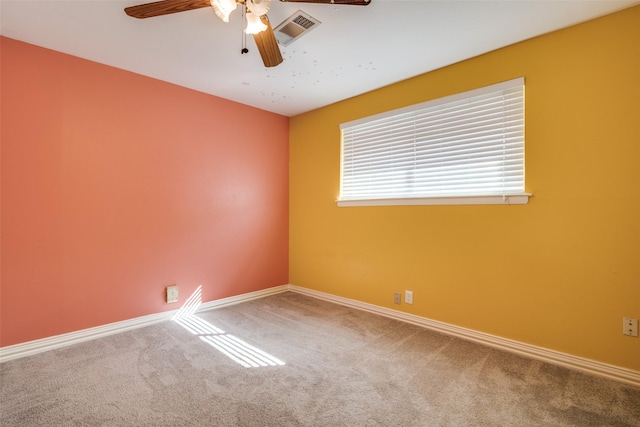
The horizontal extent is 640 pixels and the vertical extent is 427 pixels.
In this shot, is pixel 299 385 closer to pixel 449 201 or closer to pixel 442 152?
pixel 449 201

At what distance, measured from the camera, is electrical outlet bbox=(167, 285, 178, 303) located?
2.95 metres

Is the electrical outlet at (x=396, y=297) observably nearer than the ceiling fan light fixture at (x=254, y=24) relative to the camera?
No

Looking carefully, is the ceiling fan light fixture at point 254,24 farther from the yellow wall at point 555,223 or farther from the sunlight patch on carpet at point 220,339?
the sunlight patch on carpet at point 220,339

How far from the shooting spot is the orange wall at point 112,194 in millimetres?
2232

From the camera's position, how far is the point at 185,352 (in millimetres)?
2268

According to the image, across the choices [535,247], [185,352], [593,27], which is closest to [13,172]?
[185,352]

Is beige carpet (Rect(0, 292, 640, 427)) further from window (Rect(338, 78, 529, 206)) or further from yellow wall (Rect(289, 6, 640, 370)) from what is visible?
window (Rect(338, 78, 529, 206))

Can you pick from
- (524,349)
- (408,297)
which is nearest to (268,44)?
(408,297)

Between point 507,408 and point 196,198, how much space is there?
304 centimetres

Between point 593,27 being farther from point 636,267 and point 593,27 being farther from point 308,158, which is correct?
point 308,158

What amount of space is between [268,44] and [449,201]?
6.16ft

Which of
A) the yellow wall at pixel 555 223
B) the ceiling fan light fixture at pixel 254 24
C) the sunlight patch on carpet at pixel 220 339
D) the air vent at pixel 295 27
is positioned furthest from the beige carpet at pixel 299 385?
the air vent at pixel 295 27

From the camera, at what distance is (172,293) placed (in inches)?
117

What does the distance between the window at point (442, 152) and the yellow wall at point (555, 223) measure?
0.30ft
